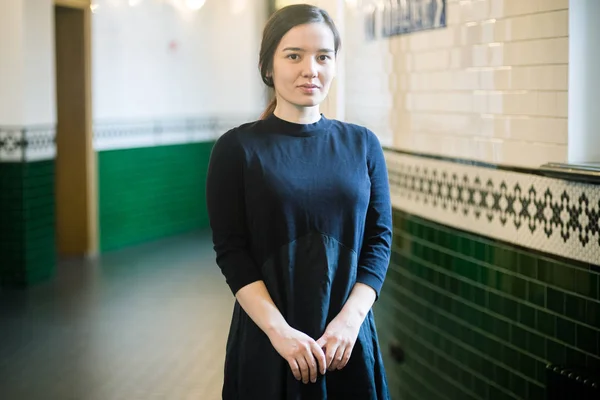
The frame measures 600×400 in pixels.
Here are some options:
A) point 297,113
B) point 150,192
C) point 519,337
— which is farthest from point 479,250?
point 150,192

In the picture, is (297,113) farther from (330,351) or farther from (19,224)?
(19,224)

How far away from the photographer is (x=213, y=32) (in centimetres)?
1090

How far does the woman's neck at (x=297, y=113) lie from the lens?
2059 mm

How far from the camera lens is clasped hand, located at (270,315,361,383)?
75.7 inches

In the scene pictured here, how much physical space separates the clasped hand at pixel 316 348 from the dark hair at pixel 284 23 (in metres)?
0.61

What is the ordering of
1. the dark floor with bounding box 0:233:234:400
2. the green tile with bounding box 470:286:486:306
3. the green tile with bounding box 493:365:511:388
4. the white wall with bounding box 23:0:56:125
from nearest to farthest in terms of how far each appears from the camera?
the green tile with bounding box 493:365:511:388, the green tile with bounding box 470:286:486:306, the dark floor with bounding box 0:233:234:400, the white wall with bounding box 23:0:56:125

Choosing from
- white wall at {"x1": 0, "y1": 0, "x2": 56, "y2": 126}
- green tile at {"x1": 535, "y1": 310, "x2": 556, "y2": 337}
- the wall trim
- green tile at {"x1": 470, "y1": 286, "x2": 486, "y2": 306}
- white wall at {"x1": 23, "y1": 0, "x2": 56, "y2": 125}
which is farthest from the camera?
white wall at {"x1": 23, "y1": 0, "x2": 56, "y2": 125}

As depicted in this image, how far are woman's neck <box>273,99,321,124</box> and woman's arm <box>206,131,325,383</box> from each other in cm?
13

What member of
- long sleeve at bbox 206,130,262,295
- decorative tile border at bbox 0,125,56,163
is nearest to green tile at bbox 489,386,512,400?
long sleeve at bbox 206,130,262,295

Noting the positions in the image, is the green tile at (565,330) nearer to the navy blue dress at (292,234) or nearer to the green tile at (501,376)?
the green tile at (501,376)

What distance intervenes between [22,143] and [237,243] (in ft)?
19.6

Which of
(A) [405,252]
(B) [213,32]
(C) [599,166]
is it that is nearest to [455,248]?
(A) [405,252]

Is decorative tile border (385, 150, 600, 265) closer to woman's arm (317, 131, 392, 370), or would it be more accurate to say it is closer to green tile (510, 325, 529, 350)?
green tile (510, 325, 529, 350)

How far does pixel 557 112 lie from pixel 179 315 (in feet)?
13.1
